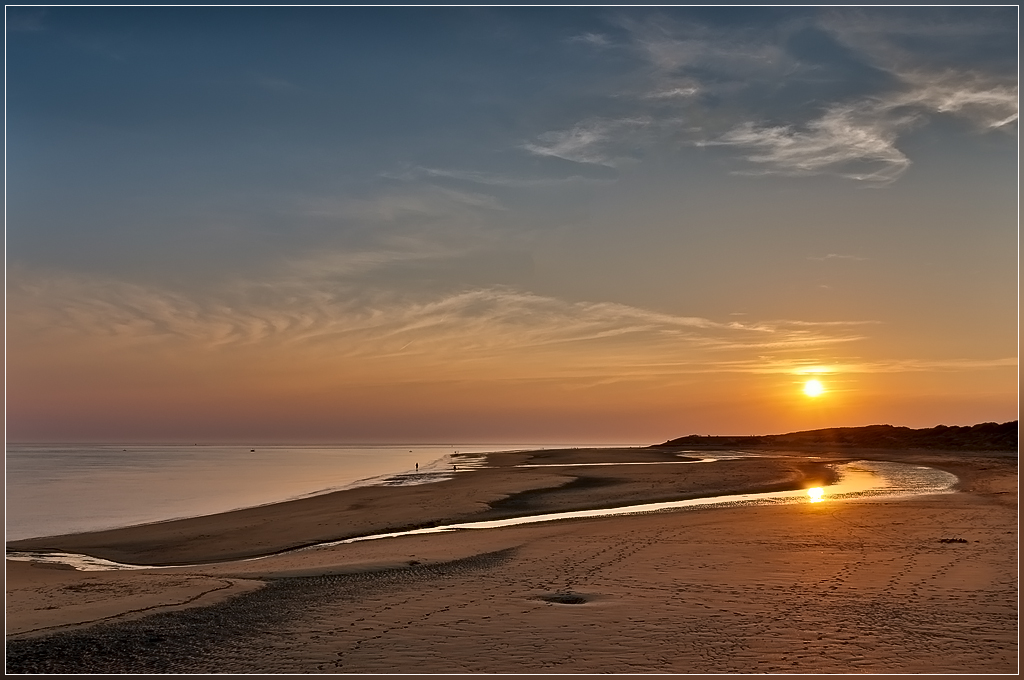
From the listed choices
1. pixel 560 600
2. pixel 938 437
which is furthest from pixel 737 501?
pixel 938 437

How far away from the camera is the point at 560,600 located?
Result: 15750 millimetres

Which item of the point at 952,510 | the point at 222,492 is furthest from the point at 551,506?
the point at 222,492

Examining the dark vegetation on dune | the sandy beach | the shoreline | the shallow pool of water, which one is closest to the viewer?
the sandy beach

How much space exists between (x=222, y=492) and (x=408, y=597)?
1770 inches

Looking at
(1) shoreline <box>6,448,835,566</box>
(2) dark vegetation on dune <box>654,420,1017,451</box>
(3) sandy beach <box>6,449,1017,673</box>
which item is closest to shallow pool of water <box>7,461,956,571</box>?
(1) shoreline <box>6,448,835,566</box>

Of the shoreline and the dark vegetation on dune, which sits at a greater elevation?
the shoreline

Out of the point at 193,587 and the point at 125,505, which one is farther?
the point at 125,505

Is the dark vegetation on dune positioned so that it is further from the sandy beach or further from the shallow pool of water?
the sandy beach

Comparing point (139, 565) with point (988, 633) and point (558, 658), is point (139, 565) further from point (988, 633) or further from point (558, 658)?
point (988, 633)

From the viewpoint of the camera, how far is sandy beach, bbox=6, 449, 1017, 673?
11.9 metres

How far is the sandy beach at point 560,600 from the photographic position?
39.0 feet

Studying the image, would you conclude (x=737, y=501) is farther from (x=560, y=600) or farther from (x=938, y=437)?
(x=938, y=437)

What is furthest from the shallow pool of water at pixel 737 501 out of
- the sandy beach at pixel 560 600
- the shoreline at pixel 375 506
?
the sandy beach at pixel 560 600

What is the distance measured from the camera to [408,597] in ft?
53.3
